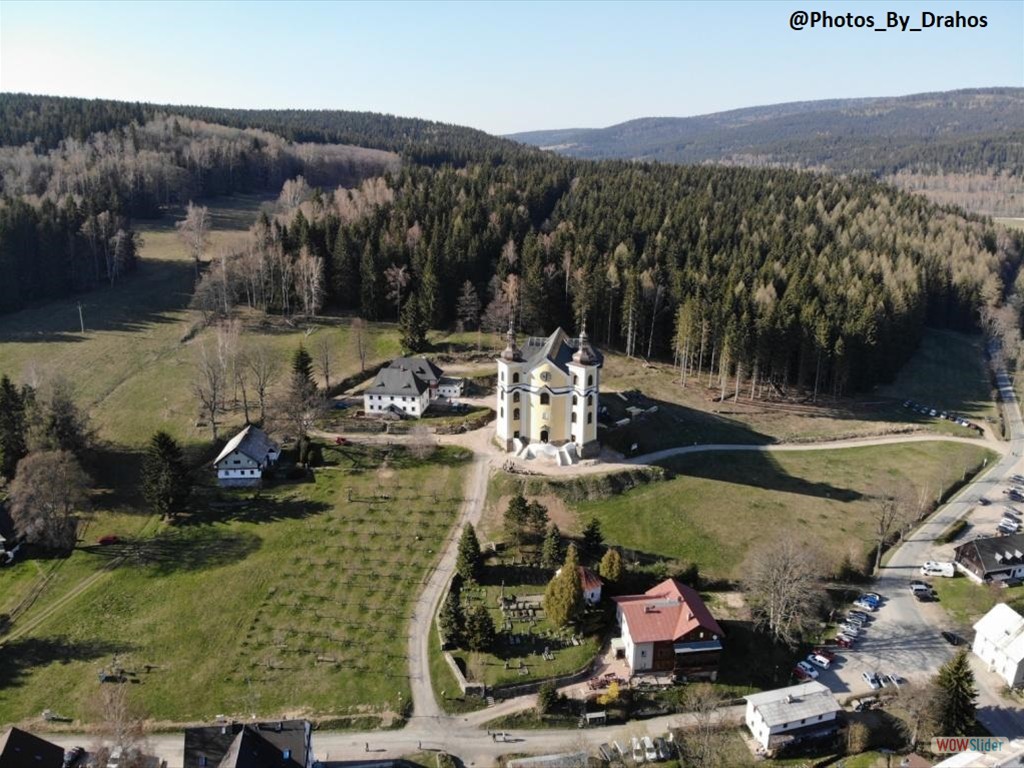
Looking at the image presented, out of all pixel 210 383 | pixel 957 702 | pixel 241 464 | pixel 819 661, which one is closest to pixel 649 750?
pixel 819 661

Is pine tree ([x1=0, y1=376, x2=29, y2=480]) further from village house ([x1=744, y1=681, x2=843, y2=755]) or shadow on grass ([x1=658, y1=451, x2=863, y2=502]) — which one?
village house ([x1=744, y1=681, x2=843, y2=755])

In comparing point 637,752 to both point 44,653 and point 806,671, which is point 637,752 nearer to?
point 806,671

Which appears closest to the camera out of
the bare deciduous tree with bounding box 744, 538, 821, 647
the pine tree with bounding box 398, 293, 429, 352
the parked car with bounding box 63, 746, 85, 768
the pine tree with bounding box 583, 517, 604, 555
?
the parked car with bounding box 63, 746, 85, 768

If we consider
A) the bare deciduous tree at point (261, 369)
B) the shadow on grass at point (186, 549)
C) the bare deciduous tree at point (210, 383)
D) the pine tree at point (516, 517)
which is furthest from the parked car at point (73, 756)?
the bare deciduous tree at point (261, 369)

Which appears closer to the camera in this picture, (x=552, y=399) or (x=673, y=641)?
(x=673, y=641)

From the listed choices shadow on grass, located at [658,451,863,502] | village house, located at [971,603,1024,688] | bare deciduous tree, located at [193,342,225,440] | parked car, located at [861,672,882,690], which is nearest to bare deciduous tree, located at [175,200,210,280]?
bare deciduous tree, located at [193,342,225,440]
